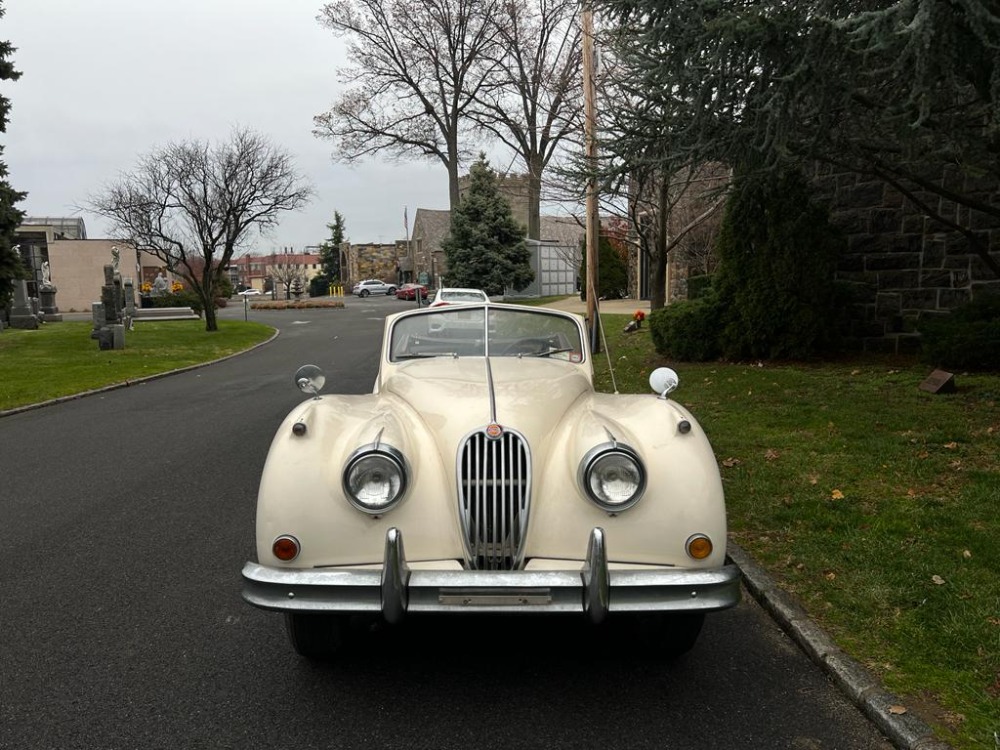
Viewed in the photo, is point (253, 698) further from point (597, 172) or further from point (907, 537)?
point (597, 172)

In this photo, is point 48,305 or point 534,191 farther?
point 48,305

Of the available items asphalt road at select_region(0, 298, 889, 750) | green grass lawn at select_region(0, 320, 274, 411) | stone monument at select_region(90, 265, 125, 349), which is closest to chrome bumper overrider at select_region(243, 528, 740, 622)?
asphalt road at select_region(0, 298, 889, 750)

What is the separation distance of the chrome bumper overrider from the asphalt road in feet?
1.61

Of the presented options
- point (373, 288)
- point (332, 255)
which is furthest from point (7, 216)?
point (332, 255)

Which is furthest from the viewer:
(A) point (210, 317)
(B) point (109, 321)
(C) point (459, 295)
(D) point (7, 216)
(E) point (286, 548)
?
(A) point (210, 317)

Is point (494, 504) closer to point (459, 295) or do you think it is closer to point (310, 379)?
point (310, 379)

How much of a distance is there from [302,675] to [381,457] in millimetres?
1092

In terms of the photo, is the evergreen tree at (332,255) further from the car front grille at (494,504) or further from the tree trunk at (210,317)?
the car front grille at (494,504)

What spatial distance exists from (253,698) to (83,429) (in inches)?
302

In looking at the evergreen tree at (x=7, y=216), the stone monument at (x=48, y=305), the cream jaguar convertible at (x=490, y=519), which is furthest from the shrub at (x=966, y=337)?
the stone monument at (x=48, y=305)

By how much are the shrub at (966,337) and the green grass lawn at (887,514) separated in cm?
32

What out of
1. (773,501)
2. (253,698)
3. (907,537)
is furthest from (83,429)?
(907,537)

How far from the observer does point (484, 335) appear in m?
4.71

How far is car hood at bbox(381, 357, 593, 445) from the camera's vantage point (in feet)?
11.1
